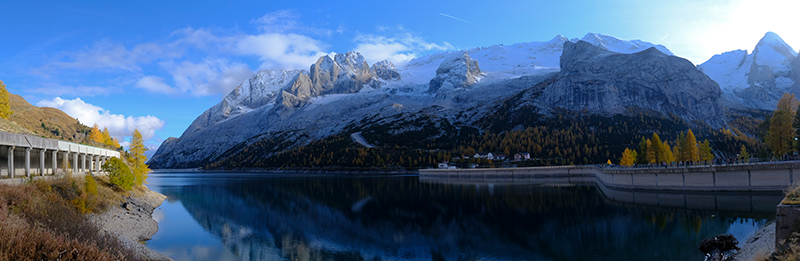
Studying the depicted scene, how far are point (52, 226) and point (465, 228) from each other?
33.9 m

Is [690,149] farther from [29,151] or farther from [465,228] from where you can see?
[29,151]

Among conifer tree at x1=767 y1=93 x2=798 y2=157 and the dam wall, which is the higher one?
conifer tree at x1=767 y1=93 x2=798 y2=157

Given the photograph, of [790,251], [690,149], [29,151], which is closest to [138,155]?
[29,151]

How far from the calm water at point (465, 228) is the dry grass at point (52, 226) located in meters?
7.85

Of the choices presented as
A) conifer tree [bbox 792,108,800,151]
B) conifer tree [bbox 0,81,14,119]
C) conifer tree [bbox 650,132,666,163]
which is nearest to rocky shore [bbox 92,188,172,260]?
conifer tree [bbox 0,81,14,119]

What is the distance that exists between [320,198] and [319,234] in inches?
1372

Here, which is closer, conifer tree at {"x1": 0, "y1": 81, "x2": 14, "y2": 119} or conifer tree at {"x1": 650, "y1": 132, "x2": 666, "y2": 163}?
conifer tree at {"x1": 0, "y1": 81, "x2": 14, "y2": 119}

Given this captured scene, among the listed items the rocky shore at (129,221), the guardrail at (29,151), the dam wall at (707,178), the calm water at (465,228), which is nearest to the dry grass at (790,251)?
the calm water at (465,228)

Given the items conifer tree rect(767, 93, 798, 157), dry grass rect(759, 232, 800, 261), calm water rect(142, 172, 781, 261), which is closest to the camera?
dry grass rect(759, 232, 800, 261)

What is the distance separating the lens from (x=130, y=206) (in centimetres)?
4641

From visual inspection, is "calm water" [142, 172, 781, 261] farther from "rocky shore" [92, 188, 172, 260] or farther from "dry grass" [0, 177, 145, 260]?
"dry grass" [0, 177, 145, 260]

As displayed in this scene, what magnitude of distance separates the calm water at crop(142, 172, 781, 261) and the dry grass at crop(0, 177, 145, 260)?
7.85 meters

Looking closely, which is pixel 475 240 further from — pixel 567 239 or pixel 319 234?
pixel 319 234

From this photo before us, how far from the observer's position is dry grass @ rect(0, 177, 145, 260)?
44.5ft
